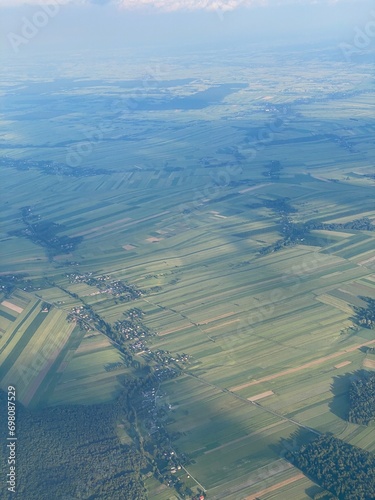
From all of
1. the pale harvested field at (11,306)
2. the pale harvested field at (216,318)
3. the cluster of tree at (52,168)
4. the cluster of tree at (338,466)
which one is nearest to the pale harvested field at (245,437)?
the cluster of tree at (338,466)

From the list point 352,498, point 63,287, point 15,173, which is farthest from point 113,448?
point 15,173

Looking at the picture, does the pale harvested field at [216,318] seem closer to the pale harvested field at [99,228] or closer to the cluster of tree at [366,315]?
the cluster of tree at [366,315]

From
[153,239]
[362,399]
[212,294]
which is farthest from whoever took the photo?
[153,239]

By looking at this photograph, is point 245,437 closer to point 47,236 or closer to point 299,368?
point 299,368

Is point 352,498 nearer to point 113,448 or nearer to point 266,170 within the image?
point 113,448

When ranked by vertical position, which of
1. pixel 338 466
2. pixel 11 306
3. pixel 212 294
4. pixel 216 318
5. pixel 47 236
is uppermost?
pixel 47 236

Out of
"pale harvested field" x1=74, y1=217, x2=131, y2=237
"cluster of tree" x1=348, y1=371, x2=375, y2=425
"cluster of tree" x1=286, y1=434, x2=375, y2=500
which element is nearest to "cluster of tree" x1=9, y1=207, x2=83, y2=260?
"pale harvested field" x1=74, y1=217, x2=131, y2=237

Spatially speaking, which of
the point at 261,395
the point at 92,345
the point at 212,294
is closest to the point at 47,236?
the point at 212,294
